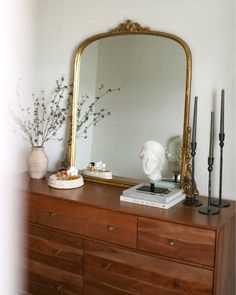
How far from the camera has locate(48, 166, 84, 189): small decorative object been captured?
196 centimetres

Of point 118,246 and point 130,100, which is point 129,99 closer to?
point 130,100

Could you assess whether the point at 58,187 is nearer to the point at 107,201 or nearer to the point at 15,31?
the point at 107,201

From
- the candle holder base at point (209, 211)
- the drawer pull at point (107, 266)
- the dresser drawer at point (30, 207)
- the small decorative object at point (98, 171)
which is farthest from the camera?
the small decorative object at point (98, 171)

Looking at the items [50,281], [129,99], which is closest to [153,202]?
[129,99]

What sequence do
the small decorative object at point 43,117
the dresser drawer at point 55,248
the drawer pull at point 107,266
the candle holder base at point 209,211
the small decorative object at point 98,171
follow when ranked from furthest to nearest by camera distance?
the small decorative object at point 43,117
the small decorative object at point 98,171
the dresser drawer at point 55,248
the drawer pull at point 107,266
the candle holder base at point 209,211

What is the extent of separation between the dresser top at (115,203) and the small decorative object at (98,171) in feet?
0.18

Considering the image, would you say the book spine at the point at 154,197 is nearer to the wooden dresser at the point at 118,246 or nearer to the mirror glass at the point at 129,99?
the wooden dresser at the point at 118,246

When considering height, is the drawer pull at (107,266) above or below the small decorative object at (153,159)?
below

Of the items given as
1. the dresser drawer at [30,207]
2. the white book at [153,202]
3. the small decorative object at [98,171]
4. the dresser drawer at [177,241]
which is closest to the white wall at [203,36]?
the white book at [153,202]

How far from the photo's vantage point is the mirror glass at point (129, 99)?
6.16 ft

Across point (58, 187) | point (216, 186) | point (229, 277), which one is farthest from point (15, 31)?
point (229, 277)

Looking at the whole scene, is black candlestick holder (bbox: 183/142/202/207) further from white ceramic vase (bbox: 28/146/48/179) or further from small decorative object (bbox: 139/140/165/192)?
white ceramic vase (bbox: 28/146/48/179)

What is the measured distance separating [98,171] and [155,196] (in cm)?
54

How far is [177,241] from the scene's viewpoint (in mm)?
1517
